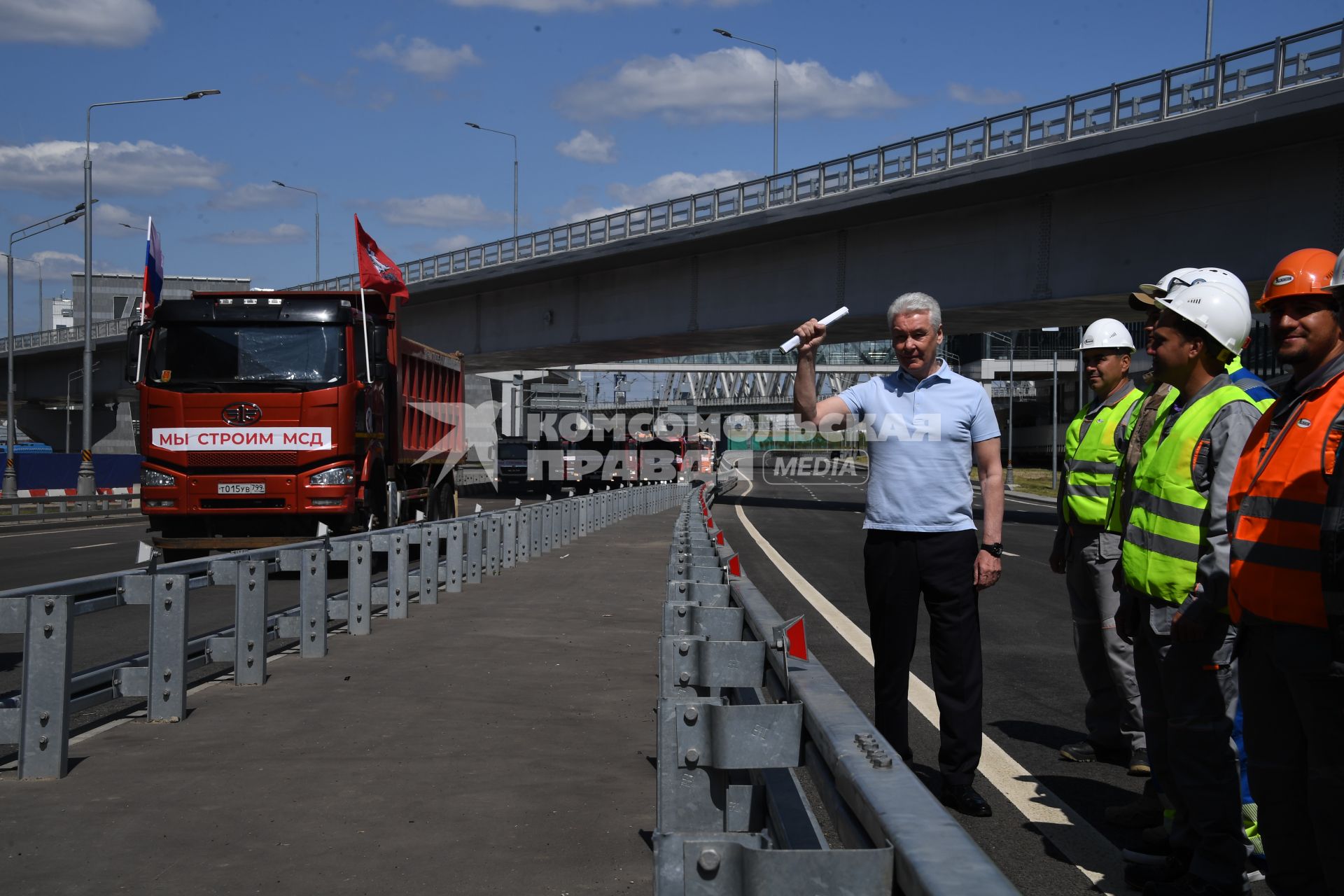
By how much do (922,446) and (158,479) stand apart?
13.1 m

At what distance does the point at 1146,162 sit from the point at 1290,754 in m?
25.3

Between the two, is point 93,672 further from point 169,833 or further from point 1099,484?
point 1099,484

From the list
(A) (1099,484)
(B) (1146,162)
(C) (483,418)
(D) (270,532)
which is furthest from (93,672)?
(C) (483,418)

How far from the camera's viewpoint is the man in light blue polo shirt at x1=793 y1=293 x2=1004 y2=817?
18.3 feet

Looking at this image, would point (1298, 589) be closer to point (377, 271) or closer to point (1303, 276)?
point (1303, 276)

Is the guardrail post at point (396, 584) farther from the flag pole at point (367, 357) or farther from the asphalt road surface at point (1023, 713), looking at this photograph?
the flag pole at point (367, 357)

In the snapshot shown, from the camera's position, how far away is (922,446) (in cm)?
570

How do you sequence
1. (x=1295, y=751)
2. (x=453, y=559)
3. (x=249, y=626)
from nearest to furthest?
(x=1295, y=751)
(x=249, y=626)
(x=453, y=559)

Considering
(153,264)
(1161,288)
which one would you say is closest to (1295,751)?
(1161,288)

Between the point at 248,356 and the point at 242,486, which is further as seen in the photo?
the point at 248,356

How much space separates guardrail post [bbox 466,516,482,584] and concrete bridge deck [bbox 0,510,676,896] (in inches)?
215

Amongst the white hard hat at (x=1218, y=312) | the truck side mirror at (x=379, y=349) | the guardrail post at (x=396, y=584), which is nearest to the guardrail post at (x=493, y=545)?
the truck side mirror at (x=379, y=349)

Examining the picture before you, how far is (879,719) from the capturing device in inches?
221

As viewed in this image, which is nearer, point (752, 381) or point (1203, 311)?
point (1203, 311)
